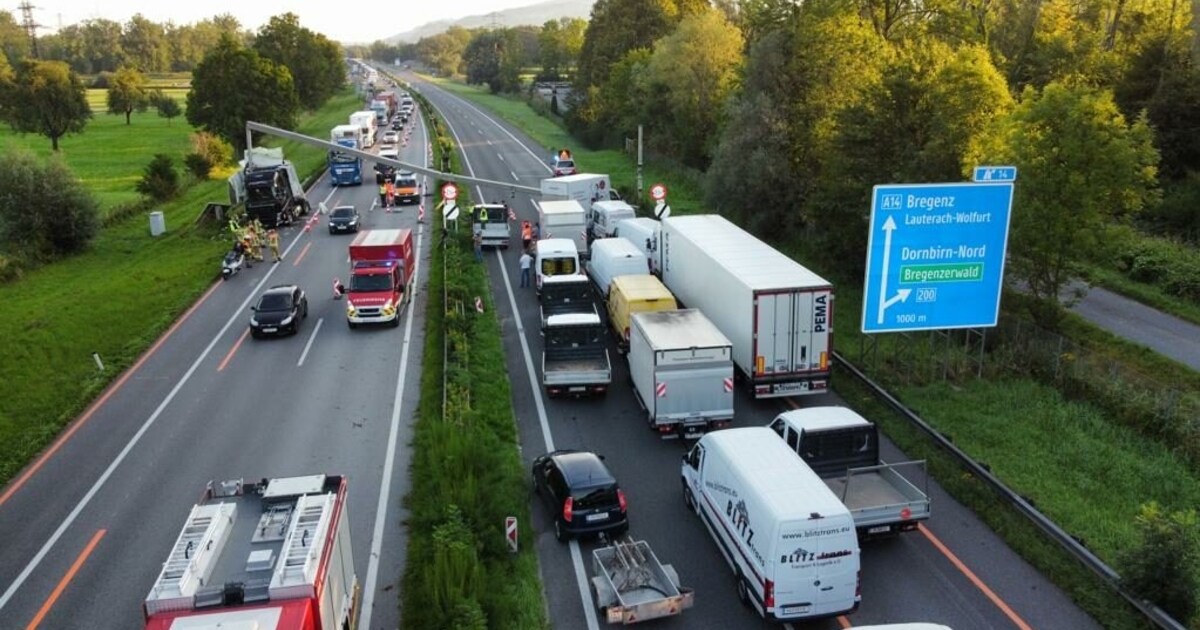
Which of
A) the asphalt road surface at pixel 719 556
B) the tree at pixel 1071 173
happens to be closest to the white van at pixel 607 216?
the asphalt road surface at pixel 719 556

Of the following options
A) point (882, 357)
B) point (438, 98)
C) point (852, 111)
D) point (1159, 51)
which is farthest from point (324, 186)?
point (438, 98)

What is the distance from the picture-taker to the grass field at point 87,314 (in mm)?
23953

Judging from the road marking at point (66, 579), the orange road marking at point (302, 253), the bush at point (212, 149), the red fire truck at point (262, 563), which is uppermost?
the bush at point (212, 149)

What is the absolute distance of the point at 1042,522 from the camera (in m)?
16.2

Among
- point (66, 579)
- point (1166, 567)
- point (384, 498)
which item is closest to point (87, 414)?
point (66, 579)

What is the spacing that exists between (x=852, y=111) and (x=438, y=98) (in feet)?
423

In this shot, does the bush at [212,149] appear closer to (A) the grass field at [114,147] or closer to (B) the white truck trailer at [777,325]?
(A) the grass field at [114,147]

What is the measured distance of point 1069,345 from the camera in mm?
25281

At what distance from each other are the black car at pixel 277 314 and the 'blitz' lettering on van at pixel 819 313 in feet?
56.1

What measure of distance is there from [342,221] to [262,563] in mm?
36813

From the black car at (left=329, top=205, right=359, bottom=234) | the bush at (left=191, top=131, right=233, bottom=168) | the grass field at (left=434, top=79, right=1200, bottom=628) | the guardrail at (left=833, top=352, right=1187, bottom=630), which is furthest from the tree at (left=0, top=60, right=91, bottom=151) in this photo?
the guardrail at (left=833, top=352, right=1187, bottom=630)

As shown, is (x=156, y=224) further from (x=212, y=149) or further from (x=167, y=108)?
(x=167, y=108)

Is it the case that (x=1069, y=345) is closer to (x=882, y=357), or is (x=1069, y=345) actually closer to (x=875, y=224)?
(x=882, y=357)

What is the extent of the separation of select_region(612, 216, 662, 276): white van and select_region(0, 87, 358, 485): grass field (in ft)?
57.5
